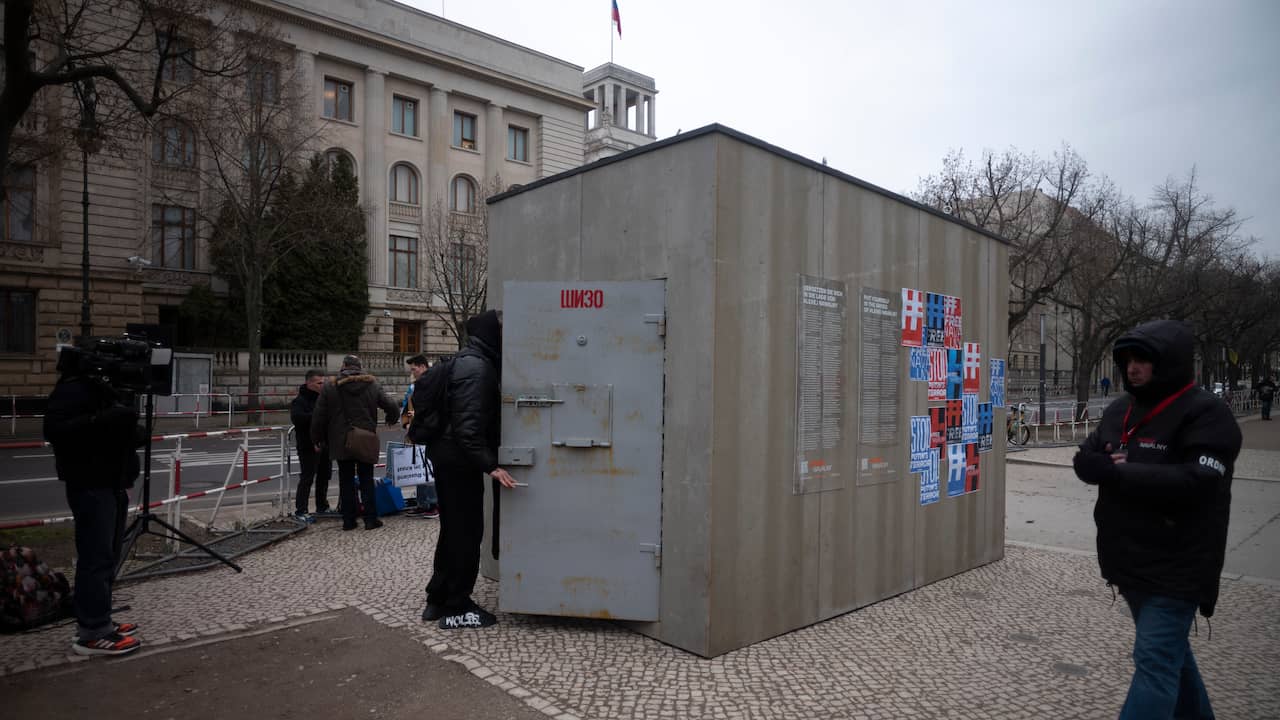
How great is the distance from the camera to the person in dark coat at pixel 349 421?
8625 mm

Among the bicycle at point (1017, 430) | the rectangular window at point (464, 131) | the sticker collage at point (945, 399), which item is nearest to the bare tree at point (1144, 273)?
the bicycle at point (1017, 430)

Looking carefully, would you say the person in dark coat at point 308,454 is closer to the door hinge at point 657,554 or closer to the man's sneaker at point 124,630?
the man's sneaker at point 124,630

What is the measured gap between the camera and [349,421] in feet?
28.5

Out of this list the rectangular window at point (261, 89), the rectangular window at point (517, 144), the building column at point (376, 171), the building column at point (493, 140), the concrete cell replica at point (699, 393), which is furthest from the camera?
the rectangular window at point (517, 144)

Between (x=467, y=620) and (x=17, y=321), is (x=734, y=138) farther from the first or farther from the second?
(x=17, y=321)

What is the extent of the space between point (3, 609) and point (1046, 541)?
9898 mm

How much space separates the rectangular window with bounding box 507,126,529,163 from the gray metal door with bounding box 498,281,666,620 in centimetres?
4275

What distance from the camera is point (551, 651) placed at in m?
4.87

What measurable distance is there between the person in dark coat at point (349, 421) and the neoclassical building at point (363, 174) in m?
21.6

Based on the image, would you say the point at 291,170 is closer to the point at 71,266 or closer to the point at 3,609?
the point at 71,266

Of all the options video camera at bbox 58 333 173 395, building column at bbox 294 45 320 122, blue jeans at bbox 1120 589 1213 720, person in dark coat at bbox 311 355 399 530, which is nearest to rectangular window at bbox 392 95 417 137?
building column at bbox 294 45 320 122

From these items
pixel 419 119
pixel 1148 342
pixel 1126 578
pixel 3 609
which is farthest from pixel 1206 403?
pixel 419 119

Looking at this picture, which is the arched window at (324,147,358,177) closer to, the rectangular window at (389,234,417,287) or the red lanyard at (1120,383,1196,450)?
the rectangular window at (389,234,417,287)

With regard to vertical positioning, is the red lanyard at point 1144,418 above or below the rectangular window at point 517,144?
below
